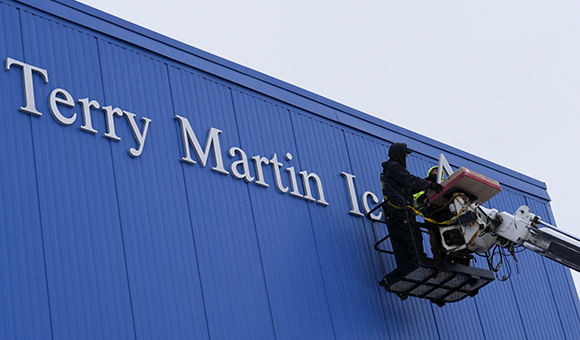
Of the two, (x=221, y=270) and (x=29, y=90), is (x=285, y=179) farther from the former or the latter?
(x=29, y=90)

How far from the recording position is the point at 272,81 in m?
14.3

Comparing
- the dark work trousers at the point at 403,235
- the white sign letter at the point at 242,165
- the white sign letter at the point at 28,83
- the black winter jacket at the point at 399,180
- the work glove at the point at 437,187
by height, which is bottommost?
the dark work trousers at the point at 403,235

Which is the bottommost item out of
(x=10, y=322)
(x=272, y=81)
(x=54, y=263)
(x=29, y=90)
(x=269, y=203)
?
(x=10, y=322)

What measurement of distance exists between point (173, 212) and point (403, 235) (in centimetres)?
423

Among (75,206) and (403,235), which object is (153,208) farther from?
(403,235)

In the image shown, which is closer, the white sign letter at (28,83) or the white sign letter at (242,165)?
the white sign letter at (28,83)

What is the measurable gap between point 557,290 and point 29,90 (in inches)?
521

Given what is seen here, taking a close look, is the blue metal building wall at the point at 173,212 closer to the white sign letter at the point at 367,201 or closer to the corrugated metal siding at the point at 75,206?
the corrugated metal siding at the point at 75,206

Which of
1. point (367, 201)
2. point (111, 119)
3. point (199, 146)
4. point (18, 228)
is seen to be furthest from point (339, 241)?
point (18, 228)

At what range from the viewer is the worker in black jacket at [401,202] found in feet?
42.0

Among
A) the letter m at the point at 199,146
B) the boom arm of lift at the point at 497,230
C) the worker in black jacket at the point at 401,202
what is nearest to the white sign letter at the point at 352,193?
the worker in black jacket at the point at 401,202

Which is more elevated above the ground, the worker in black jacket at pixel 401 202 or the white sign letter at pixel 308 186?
the white sign letter at pixel 308 186

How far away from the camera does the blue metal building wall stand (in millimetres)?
9672

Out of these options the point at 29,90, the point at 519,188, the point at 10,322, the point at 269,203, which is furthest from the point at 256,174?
the point at 519,188
